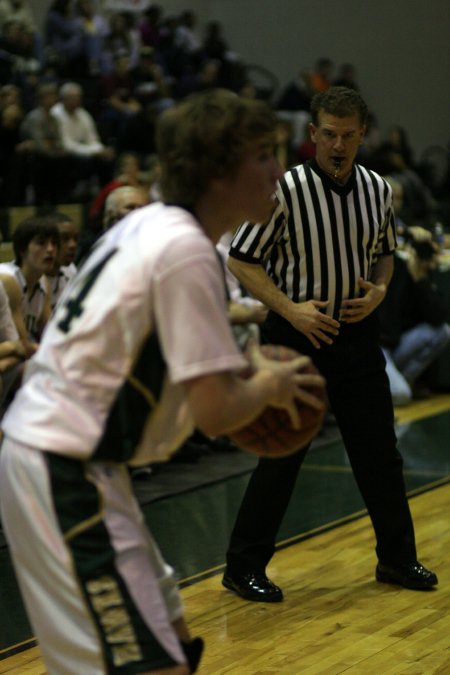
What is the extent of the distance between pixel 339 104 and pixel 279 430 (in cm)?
222

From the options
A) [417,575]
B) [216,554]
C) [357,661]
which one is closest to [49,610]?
[357,661]

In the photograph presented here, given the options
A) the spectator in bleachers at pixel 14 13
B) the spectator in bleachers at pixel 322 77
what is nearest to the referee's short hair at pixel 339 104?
the spectator in bleachers at pixel 14 13

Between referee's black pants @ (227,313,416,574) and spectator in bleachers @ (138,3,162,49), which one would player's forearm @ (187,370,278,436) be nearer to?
referee's black pants @ (227,313,416,574)

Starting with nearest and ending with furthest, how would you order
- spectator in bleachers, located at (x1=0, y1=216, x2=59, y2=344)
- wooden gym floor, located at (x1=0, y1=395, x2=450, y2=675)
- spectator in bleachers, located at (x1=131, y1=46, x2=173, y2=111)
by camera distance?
wooden gym floor, located at (x1=0, y1=395, x2=450, y2=675)
spectator in bleachers, located at (x1=0, y1=216, x2=59, y2=344)
spectator in bleachers, located at (x1=131, y1=46, x2=173, y2=111)

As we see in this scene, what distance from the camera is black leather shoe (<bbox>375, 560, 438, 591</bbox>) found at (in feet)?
16.0

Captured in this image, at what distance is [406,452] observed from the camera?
783cm

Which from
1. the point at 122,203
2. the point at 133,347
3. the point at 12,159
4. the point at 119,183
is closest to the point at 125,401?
the point at 133,347

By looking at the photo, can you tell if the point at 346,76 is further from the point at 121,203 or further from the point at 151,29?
the point at 121,203

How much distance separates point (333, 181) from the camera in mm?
4719

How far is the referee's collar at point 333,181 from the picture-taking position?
471 centimetres

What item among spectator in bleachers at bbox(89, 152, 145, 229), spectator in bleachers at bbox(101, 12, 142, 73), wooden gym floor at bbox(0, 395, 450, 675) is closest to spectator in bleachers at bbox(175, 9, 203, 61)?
spectator in bleachers at bbox(101, 12, 142, 73)

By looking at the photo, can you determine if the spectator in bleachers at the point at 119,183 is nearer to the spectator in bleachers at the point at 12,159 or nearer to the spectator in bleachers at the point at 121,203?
the spectator in bleachers at the point at 121,203

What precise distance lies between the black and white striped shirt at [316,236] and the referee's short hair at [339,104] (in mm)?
231

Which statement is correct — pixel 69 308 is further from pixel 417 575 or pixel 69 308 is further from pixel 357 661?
pixel 417 575
